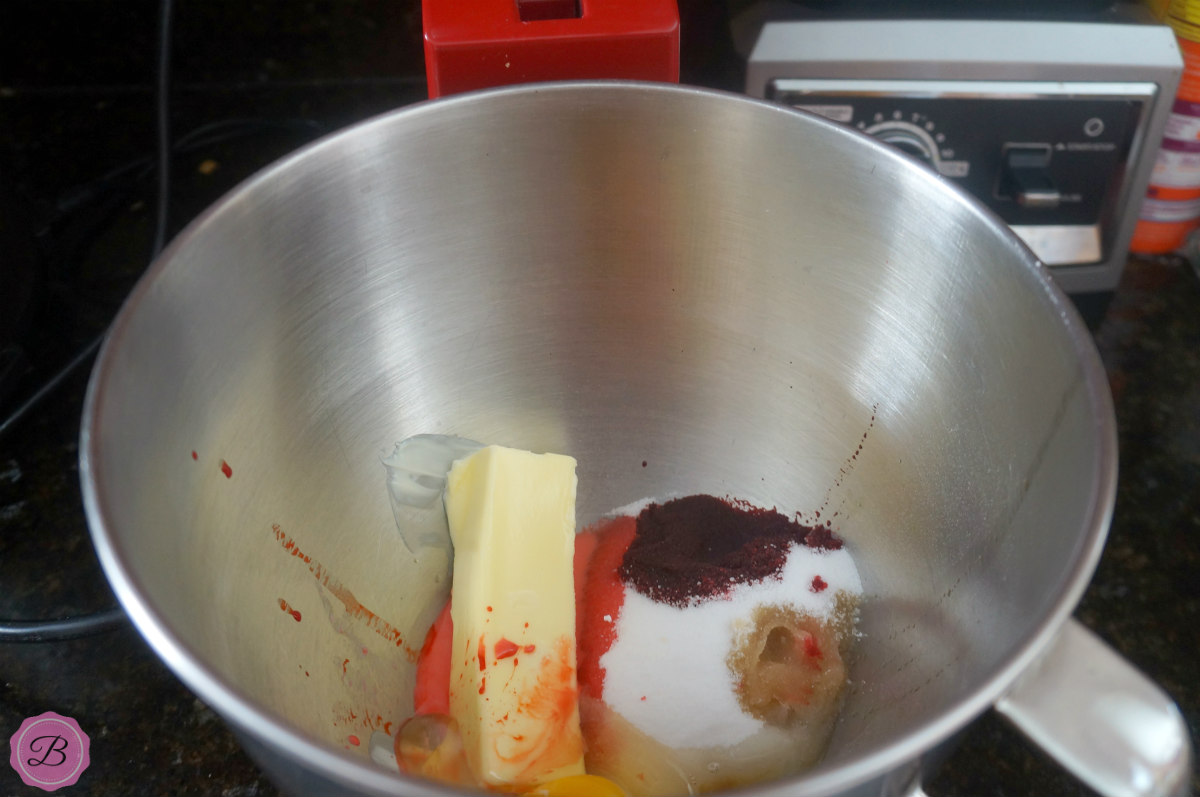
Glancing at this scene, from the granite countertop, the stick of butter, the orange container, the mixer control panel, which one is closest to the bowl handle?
the granite countertop

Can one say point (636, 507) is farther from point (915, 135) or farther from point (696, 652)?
point (915, 135)

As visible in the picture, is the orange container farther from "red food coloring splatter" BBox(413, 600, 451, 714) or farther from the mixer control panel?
"red food coloring splatter" BBox(413, 600, 451, 714)

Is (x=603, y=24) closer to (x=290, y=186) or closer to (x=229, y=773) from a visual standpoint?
(x=290, y=186)

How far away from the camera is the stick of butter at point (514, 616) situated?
0.49m

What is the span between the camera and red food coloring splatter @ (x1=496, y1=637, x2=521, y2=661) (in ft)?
1.66

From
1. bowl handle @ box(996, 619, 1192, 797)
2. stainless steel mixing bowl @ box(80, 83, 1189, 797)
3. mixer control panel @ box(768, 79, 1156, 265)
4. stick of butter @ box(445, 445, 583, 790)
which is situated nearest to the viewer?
bowl handle @ box(996, 619, 1192, 797)

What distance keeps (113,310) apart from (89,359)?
0.16ft

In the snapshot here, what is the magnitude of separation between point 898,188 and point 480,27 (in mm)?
233

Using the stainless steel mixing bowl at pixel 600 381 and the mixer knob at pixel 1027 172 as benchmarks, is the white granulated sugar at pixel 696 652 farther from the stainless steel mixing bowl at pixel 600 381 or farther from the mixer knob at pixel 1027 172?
the mixer knob at pixel 1027 172

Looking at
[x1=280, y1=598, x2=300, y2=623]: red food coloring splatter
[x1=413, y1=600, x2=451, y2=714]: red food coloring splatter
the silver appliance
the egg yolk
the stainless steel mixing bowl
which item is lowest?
[x1=413, y1=600, x2=451, y2=714]: red food coloring splatter

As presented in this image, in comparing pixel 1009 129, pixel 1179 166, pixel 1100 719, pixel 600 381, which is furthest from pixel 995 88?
pixel 1100 719

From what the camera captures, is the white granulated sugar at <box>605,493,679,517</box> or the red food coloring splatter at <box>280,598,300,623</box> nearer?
the red food coloring splatter at <box>280,598,300,623</box>

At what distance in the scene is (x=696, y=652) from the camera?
1.79 feet

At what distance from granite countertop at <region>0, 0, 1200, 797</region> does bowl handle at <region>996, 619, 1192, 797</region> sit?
16 cm
